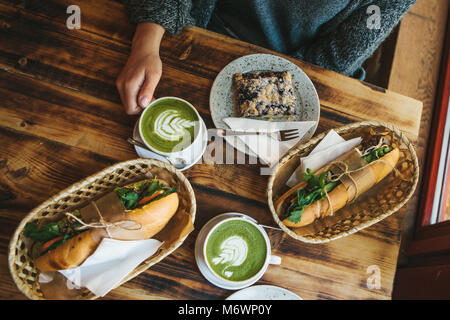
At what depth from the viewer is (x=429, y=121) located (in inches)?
75.8

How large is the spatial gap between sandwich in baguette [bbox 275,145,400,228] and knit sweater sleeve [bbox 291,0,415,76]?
1.38ft

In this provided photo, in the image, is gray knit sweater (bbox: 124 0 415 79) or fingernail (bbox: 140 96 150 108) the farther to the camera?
gray knit sweater (bbox: 124 0 415 79)

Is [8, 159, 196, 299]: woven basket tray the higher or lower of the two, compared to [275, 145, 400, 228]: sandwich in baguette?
lower

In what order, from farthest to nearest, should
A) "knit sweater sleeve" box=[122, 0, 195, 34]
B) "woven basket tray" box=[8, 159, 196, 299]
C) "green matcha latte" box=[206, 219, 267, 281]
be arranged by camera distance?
"knit sweater sleeve" box=[122, 0, 195, 34], "green matcha latte" box=[206, 219, 267, 281], "woven basket tray" box=[8, 159, 196, 299]

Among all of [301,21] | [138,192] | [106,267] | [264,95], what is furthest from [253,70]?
[106,267]

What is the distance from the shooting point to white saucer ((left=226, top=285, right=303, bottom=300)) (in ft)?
3.34

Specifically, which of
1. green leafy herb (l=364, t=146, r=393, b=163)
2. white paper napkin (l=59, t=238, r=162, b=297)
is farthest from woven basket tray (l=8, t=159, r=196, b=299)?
green leafy herb (l=364, t=146, r=393, b=163)

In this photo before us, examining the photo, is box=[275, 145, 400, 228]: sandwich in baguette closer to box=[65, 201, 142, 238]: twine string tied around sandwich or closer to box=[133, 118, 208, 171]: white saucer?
box=[133, 118, 208, 171]: white saucer

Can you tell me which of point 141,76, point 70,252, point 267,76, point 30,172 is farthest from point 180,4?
point 70,252

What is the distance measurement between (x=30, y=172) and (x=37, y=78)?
34cm

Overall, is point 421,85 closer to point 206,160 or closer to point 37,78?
point 206,160

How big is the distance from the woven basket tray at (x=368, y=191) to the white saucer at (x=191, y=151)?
0.90 ft

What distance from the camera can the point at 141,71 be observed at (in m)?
1.04

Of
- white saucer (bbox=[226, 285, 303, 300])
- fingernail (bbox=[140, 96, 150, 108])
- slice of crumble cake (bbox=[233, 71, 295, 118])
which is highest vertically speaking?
slice of crumble cake (bbox=[233, 71, 295, 118])
